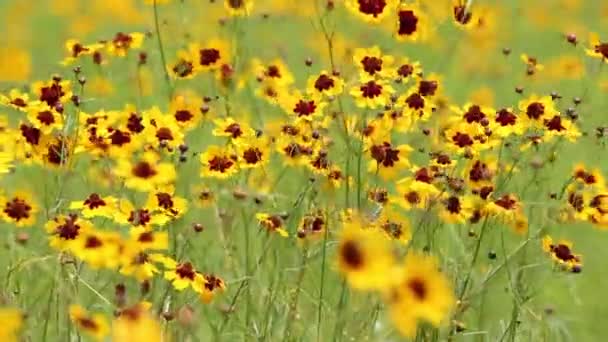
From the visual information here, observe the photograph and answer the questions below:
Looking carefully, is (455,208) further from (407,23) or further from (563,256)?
(407,23)

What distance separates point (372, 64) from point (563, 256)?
64 cm

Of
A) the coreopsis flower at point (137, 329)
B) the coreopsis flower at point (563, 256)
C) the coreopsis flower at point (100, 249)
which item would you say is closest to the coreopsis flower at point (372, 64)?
the coreopsis flower at point (563, 256)

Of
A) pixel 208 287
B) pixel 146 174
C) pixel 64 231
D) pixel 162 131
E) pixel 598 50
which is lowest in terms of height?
pixel 208 287

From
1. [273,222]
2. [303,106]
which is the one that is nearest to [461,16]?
[303,106]

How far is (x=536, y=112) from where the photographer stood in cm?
252

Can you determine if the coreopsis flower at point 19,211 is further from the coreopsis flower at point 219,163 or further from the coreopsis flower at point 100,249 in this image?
the coreopsis flower at point 100,249

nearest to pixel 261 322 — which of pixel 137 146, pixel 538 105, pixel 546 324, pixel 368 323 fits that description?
pixel 368 323

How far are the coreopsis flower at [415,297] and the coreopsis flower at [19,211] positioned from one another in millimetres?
1216

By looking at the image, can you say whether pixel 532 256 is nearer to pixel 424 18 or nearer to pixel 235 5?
pixel 424 18

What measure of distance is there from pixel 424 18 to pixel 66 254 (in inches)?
44.3

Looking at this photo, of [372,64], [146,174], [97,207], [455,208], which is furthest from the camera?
[372,64]

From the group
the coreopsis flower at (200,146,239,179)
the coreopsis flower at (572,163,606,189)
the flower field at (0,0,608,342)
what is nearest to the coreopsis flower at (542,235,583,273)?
the flower field at (0,0,608,342)

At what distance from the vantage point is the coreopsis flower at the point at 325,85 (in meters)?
2.54

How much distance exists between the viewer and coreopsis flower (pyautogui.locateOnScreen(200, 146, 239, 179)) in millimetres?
2416
